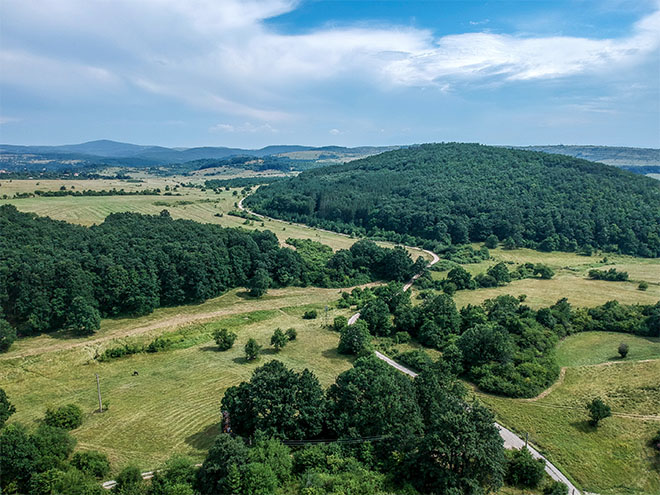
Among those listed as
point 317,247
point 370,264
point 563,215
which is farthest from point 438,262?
point 563,215

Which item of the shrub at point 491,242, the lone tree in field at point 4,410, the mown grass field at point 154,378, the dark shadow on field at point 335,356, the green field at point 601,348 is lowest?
the green field at point 601,348

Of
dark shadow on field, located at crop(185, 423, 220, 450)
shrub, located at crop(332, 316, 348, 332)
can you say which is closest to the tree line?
shrub, located at crop(332, 316, 348, 332)

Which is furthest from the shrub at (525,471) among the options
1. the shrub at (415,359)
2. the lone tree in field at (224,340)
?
the lone tree in field at (224,340)

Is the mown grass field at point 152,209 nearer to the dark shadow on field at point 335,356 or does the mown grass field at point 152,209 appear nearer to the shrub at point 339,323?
the shrub at point 339,323

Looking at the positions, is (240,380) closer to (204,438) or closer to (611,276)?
(204,438)

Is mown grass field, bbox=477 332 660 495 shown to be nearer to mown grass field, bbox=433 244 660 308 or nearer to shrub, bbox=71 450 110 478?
mown grass field, bbox=433 244 660 308

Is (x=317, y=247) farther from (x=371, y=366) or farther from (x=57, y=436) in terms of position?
(x=57, y=436)

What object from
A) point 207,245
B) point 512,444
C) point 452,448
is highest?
point 207,245

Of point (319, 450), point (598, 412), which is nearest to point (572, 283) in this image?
point (598, 412)
